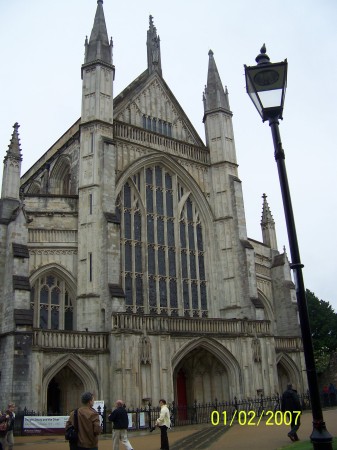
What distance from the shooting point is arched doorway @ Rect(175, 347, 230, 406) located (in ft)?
84.4

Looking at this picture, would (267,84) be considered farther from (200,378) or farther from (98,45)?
(98,45)

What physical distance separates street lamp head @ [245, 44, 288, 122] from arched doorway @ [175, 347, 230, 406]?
20.4m

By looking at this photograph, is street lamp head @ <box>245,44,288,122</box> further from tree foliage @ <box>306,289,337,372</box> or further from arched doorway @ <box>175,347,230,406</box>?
tree foliage @ <box>306,289,337,372</box>

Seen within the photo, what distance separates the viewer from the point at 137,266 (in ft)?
89.5

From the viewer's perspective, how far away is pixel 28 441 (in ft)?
54.3

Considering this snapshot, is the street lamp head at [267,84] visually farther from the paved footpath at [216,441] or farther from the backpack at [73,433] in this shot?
the paved footpath at [216,441]

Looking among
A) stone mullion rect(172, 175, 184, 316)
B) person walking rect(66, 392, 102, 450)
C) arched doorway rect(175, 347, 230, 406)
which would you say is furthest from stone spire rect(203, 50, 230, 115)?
person walking rect(66, 392, 102, 450)

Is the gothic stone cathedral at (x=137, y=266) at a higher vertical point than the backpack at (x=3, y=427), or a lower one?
higher

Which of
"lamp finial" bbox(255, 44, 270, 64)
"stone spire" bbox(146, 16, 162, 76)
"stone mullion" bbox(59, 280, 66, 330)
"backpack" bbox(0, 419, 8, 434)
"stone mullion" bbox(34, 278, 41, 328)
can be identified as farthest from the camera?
"stone spire" bbox(146, 16, 162, 76)

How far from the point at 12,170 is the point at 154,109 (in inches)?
416

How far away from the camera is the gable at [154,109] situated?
30438 millimetres

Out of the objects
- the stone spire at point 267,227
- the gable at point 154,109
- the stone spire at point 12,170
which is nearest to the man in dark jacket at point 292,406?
the stone spire at point 12,170

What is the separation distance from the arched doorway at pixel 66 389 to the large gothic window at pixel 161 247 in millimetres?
4876

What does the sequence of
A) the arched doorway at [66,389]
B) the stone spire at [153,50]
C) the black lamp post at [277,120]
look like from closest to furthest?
the black lamp post at [277,120] < the arched doorway at [66,389] < the stone spire at [153,50]
